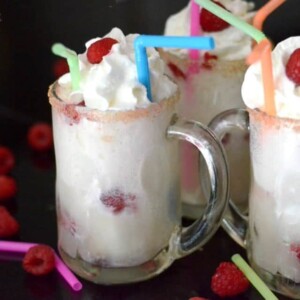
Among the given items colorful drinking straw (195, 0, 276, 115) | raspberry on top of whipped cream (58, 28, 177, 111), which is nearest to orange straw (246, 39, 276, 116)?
colorful drinking straw (195, 0, 276, 115)

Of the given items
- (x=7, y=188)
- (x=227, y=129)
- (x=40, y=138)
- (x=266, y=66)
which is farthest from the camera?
(x=40, y=138)

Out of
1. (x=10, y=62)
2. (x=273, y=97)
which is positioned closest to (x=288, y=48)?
(x=273, y=97)

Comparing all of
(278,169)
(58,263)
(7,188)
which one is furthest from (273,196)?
(7,188)

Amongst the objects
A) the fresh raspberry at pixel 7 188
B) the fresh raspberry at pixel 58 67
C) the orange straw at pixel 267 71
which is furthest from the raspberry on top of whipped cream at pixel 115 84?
the fresh raspberry at pixel 58 67

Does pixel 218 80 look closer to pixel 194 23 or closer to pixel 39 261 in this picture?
pixel 194 23

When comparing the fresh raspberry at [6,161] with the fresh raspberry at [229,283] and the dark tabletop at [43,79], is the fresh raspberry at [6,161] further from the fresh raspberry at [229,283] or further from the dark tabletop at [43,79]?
the fresh raspberry at [229,283]

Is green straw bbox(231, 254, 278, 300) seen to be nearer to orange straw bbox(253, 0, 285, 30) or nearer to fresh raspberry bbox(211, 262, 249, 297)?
fresh raspberry bbox(211, 262, 249, 297)
